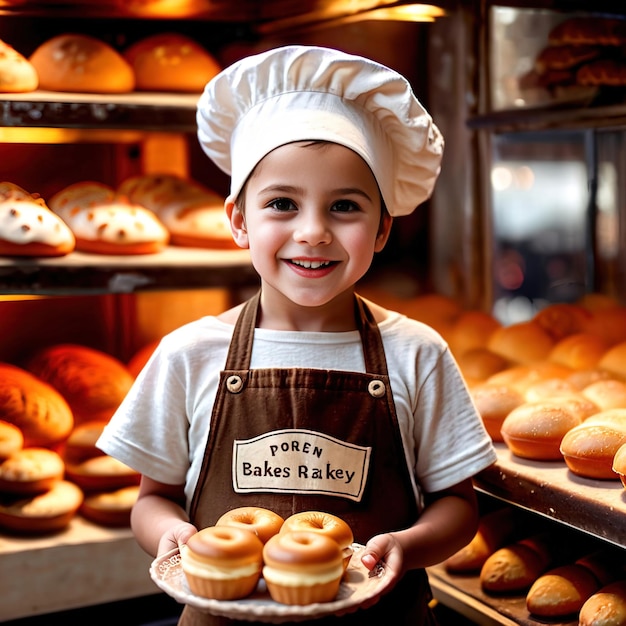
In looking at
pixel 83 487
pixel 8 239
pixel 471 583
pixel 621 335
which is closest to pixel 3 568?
pixel 83 487

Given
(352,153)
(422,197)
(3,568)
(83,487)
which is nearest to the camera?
(352,153)

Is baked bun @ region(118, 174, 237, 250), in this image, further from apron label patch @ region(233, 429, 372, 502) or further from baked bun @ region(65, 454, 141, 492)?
apron label patch @ region(233, 429, 372, 502)

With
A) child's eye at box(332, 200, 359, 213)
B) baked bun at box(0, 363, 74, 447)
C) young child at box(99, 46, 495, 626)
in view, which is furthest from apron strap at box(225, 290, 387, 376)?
baked bun at box(0, 363, 74, 447)

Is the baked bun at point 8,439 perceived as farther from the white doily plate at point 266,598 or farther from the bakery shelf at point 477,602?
the bakery shelf at point 477,602

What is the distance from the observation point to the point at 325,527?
4.20 feet

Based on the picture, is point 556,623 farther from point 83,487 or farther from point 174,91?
point 174,91

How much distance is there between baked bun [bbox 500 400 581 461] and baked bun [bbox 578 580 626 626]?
0.85 ft

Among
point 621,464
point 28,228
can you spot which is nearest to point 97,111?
point 28,228

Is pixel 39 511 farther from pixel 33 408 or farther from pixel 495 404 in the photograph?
pixel 495 404

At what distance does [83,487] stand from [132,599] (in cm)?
28

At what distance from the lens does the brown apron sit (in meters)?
1.44

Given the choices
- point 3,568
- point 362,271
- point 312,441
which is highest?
point 362,271

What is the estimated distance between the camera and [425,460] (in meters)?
1.53

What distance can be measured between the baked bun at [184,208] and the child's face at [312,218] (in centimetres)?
81
